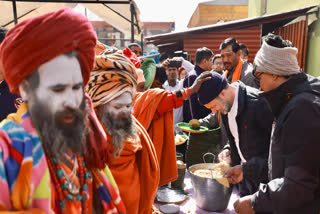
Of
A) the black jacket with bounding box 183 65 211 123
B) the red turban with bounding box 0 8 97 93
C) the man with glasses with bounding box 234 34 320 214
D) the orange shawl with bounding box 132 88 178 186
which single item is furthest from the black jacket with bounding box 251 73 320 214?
the black jacket with bounding box 183 65 211 123

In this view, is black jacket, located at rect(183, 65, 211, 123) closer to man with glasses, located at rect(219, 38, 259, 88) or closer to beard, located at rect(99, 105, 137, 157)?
man with glasses, located at rect(219, 38, 259, 88)

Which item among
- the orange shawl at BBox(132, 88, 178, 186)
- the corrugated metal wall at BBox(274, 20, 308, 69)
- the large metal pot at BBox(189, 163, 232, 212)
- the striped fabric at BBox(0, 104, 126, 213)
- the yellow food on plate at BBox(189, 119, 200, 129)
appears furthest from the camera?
the corrugated metal wall at BBox(274, 20, 308, 69)

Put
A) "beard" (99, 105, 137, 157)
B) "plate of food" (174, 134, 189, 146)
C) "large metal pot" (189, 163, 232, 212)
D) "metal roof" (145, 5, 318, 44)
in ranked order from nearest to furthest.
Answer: "beard" (99, 105, 137, 157) → "large metal pot" (189, 163, 232, 212) → "plate of food" (174, 134, 189, 146) → "metal roof" (145, 5, 318, 44)

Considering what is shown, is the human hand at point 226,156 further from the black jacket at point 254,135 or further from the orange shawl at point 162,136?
the orange shawl at point 162,136

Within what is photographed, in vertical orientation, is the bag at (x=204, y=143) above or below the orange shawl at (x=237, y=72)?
below

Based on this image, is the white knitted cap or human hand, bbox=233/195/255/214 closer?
the white knitted cap

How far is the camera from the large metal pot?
9.42 ft

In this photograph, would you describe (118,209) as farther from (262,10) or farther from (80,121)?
(262,10)

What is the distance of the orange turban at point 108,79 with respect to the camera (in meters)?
1.82

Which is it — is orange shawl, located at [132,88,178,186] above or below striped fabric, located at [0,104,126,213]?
below

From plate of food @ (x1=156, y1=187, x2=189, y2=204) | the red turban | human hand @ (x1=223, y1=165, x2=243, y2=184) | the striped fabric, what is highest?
the red turban

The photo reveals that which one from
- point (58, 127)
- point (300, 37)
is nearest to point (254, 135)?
point (58, 127)

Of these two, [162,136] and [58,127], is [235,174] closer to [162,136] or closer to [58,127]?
[162,136]

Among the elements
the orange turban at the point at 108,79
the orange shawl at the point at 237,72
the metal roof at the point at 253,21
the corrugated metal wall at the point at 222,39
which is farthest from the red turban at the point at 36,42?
the corrugated metal wall at the point at 222,39
